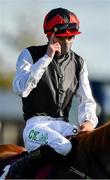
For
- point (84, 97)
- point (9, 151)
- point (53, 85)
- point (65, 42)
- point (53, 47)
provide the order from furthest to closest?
point (9, 151) < point (84, 97) < point (53, 85) < point (65, 42) < point (53, 47)

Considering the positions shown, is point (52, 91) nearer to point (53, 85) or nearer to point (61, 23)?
point (53, 85)

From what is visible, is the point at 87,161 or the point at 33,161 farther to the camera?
the point at 33,161

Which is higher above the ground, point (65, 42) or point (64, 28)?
point (64, 28)

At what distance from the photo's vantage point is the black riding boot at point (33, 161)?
20.5 feet

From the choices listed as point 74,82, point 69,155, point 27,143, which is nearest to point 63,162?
point 69,155

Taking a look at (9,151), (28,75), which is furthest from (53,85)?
(9,151)

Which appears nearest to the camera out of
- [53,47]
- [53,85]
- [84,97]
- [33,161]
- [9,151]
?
[33,161]

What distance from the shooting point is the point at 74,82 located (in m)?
6.89

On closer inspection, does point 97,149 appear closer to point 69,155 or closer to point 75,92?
point 69,155

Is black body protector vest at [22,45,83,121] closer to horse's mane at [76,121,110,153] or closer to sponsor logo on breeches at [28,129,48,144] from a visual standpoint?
sponsor logo on breeches at [28,129,48,144]

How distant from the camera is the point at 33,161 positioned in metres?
6.35

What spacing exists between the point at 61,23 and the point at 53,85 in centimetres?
55

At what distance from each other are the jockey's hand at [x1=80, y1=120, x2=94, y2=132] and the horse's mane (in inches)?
12.4

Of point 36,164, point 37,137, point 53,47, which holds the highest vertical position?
point 53,47
